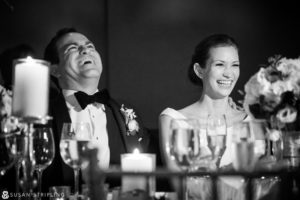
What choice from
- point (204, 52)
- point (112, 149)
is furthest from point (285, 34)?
point (112, 149)

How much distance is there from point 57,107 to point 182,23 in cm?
86

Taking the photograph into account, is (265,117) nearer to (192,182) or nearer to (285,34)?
(192,182)

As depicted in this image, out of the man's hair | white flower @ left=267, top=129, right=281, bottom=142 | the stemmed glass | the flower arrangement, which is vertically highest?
the man's hair

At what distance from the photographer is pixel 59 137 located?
2.59 m

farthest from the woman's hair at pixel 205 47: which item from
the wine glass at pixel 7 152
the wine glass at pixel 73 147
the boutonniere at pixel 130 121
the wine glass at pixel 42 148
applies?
the wine glass at pixel 7 152

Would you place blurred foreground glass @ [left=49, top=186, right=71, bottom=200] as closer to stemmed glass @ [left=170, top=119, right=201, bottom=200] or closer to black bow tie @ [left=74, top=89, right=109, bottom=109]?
stemmed glass @ [left=170, top=119, right=201, bottom=200]

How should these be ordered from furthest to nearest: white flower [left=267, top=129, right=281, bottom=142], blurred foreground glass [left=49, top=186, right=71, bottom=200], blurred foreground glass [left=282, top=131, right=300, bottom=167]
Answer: blurred foreground glass [left=49, top=186, right=71, bottom=200] → blurred foreground glass [left=282, top=131, right=300, bottom=167] → white flower [left=267, top=129, right=281, bottom=142]

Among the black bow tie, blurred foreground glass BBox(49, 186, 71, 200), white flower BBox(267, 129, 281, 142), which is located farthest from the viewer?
the black bow tie

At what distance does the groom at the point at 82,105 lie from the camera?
2.59 meters

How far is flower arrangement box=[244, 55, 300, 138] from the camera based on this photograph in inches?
56.5

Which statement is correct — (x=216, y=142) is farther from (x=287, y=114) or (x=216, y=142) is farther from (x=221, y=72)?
(x=221, y=72)

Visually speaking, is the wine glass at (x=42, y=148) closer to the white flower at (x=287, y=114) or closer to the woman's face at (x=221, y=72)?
the white flower at (x=287, y=114)

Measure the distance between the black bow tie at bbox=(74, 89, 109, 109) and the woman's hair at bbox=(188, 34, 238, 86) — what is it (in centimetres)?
49

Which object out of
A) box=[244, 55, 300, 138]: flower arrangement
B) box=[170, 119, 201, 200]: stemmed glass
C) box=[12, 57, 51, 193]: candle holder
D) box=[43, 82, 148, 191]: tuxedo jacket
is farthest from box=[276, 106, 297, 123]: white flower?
box=[43, 82, 148, 191]: tuxedo jacket
